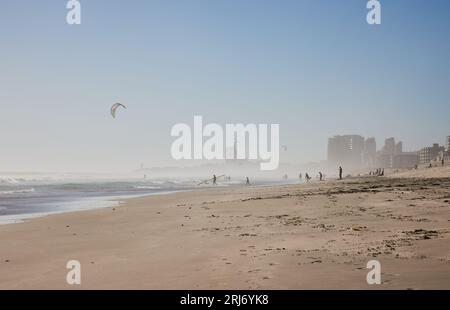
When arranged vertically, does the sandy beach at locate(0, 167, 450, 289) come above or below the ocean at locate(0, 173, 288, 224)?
above

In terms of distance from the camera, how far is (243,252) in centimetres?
881

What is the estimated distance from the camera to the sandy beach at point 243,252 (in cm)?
654

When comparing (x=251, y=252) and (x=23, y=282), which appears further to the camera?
(x=251, y=252)

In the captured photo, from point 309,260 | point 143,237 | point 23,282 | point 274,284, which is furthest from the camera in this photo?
point 143,237

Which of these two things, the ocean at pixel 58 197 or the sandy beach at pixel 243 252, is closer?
the sandy beach at pixel 243 252

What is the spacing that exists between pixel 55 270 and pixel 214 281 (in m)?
3.47

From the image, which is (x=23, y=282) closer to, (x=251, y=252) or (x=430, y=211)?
(x=251, y=252)

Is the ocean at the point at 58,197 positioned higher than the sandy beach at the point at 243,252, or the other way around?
the sandy beach at the point at 243,252

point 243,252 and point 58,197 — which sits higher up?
point 243,252

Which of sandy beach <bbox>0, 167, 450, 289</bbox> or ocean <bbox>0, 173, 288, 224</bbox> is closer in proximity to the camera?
sandy beach <bbox>0, 167, 450, 289</bbox>

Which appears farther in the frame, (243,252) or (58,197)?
(58,197)

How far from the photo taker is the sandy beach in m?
6.54
